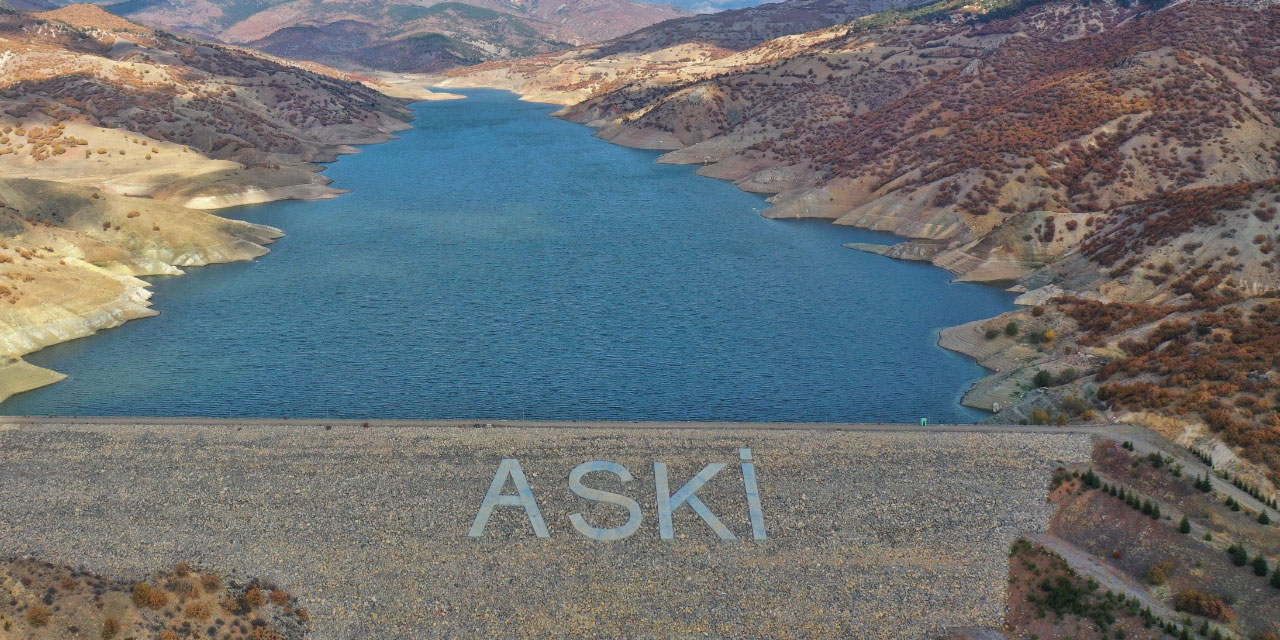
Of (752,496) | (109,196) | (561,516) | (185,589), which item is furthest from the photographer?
(109,196)

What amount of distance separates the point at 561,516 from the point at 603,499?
101 inches

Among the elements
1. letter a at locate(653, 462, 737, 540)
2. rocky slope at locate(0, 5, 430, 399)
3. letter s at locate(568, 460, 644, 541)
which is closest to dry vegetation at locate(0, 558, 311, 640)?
letter s at locate(568, 460, 644, 541)

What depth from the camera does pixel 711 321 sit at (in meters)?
85.9

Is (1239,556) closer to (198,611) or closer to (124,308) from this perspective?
(198,611)

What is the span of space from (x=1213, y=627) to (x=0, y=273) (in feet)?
297

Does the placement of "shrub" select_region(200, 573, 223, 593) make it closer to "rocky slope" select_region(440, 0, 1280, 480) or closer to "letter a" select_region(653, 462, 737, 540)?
"letter a" select_region(653, 462, 737, 540)

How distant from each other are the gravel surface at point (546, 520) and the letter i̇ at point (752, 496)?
1.39 ft

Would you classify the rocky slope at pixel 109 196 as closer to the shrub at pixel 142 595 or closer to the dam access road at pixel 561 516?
the dam access road at pixel 561 516

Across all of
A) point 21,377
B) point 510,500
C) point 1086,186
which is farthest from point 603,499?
point 1086,186

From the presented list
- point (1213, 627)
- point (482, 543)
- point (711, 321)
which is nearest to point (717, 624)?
point (482, 543)

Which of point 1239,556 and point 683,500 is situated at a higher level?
point 1239,556

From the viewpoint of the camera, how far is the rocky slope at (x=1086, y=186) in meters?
61.7

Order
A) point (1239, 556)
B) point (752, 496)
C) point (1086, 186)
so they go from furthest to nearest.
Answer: point (1086, 186) → point (752, 496) → point (1239, 556)

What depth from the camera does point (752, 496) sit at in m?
49.7
